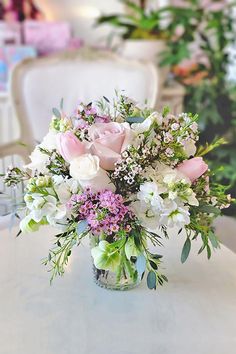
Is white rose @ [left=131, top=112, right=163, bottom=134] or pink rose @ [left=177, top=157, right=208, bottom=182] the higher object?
white rose @ [left=131, top=112, right=163, bottom=134]

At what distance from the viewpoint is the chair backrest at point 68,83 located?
6.61 feet

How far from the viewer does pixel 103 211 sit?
0.77m

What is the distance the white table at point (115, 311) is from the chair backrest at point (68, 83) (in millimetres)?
1110

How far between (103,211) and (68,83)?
1355 millimetres

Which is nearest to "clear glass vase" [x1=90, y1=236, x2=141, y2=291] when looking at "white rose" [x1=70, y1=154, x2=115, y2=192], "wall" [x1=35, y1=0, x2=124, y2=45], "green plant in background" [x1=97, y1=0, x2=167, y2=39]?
"white rose" [x1=70, y1=154, x2=115, y2=192]

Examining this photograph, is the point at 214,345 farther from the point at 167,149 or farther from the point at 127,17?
the point at 127,17

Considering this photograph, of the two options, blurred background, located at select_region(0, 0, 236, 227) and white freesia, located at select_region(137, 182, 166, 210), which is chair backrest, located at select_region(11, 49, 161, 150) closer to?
blurred background, located at select_region(0, 0, 236, 227)

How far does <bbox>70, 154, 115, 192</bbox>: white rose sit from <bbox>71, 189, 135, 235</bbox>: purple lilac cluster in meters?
0.01

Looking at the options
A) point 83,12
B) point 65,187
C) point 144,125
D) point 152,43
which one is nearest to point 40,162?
point 65,187

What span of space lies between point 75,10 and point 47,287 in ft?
7.05

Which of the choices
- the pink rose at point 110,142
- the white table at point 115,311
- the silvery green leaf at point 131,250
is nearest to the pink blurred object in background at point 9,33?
the white table at point 115,311

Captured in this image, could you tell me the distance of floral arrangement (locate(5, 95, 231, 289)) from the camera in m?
0.78

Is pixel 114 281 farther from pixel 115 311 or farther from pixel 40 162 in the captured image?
pixel 40 162

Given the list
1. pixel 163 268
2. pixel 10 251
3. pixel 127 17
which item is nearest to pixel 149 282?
pixel 163 268
